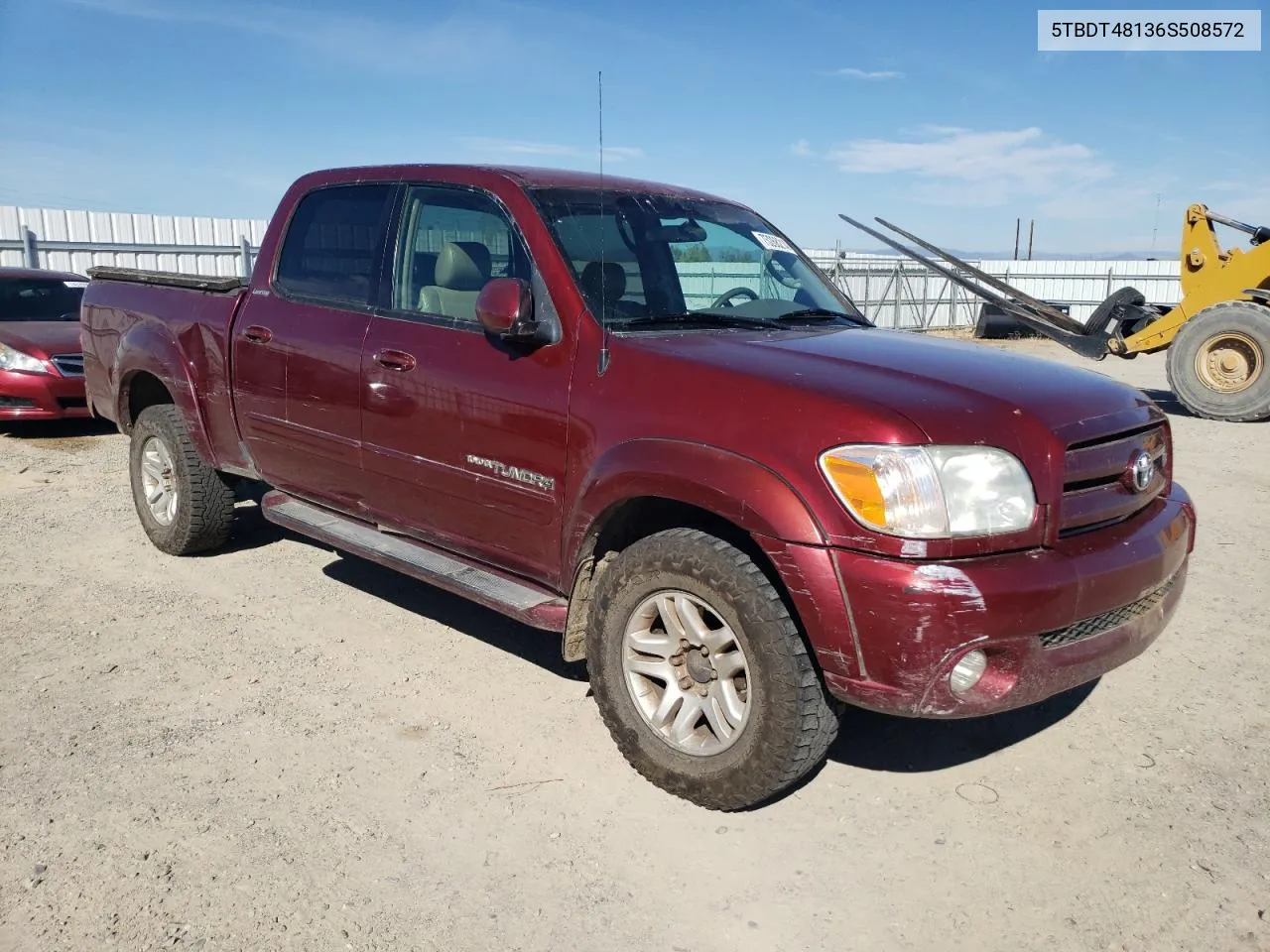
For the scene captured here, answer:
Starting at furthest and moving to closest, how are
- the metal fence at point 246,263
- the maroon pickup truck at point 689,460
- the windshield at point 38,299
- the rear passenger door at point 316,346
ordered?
1. the metal fence at point 246,263
2. the windshield at point 38,299
3. the rear passenger door at point 316,346
4. the maroon pickup truck at point 689,460

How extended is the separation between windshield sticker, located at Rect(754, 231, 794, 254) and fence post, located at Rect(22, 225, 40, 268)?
13.8 m

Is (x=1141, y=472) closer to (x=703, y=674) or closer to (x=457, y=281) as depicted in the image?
(x=703, y=674)

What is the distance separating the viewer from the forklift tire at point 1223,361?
11.3 meters

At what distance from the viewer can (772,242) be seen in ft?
15.1

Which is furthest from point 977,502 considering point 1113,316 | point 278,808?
point 1113,316

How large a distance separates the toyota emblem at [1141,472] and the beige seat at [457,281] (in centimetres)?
238

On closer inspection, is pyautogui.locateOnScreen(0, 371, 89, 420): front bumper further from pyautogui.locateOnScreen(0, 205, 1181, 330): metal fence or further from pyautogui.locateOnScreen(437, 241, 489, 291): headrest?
pyautogui.locateOnScreen(437, 241, 489, 291): headrest

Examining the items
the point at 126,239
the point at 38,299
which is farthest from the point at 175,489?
the point at 126,239

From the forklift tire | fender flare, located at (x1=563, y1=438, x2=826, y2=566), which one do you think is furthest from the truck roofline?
the forklift tire

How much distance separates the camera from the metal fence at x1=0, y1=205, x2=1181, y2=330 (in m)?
15.3

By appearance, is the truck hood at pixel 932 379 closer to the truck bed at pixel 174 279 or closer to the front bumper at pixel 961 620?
the front bumper at pixel 961 620

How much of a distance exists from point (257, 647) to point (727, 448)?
2605 mm

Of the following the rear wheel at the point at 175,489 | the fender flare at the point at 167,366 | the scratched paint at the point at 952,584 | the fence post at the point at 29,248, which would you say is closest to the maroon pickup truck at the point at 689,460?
the scratched paint at the point at 952,584

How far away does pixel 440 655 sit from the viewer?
4.45 meters
